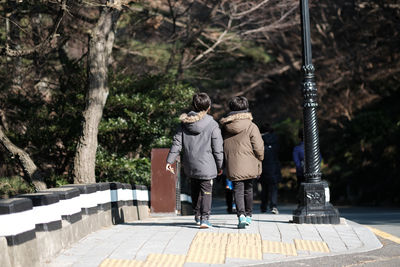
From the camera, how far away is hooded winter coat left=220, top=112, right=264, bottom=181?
31.6ft

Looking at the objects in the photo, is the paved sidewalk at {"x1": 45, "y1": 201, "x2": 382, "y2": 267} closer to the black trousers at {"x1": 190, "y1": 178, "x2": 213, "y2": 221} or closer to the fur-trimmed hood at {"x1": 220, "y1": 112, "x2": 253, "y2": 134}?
the black trousers at {"x1": 190, "y1": 178, "x2": 213, "y2": 221}

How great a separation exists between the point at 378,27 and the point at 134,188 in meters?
16.4

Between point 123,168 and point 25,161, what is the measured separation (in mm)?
2764

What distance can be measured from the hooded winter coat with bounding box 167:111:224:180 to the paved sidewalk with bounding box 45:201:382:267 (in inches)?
30.0

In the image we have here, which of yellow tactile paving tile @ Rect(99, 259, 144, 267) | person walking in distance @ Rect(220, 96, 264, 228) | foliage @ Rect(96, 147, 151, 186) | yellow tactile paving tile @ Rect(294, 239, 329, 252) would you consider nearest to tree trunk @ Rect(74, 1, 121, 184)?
foliage @ Rect(96, 147, 151, 186)

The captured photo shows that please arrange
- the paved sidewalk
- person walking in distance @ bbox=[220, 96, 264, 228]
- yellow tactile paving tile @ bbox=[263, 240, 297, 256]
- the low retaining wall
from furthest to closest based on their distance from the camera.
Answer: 1. person walking in distance @ bbox=[220, 96, 264, 228]
2. yellow tactile paving tile @ bbox=[263, 240, 297, 256]
3. the paved sidewalk
4. the low retaining wall

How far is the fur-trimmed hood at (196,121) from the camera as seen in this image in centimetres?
934

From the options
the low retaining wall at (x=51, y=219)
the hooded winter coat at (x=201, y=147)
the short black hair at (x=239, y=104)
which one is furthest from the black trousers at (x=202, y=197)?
the low retaining wall at (x=51, y=219)

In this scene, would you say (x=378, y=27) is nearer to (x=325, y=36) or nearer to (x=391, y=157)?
(x=325, y=36)

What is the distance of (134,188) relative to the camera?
13.0 metres

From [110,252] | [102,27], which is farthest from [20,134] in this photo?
[110,252]

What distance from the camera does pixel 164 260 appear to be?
692cm

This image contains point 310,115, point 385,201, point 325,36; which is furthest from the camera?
point 325,36

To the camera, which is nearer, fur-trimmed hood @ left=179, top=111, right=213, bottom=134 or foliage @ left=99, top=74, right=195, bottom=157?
fur-trimmed hood @ left=179, top=111, right=213, bottom=134
